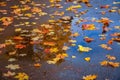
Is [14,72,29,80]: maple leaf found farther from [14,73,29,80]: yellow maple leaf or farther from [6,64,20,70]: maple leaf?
[6,64,20,70]: maple leaf

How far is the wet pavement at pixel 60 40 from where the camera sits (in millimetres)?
5090

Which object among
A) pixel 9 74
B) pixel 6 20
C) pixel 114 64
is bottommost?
pixel 114 64

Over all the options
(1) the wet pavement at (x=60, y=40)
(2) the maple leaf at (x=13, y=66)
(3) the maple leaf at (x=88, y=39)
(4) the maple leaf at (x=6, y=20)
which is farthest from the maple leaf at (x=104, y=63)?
(4) the maple leaf at (x=6, y=20)

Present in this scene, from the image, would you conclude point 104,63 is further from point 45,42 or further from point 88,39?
point 45,42

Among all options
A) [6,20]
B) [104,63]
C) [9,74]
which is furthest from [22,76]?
[6,20]

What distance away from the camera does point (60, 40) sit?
249 inches

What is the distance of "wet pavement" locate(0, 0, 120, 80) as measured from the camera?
5.09 metres

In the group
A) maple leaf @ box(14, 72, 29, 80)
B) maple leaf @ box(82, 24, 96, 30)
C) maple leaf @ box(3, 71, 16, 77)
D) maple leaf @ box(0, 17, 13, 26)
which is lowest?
maple leaf @ box(14, 72, 29, 80)

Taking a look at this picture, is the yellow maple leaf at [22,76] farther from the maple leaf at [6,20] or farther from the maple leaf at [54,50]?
the maple leaf at [6,20]

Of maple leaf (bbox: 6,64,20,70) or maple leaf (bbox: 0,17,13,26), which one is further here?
maple leaf (bbox: 0,17,13,26)

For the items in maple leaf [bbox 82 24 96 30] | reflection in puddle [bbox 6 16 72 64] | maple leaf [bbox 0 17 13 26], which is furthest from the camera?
maple leaf [bbox 0 17 13 26]

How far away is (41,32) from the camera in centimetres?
678

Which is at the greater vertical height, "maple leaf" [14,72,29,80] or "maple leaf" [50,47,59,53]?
"maple leaf" [50,47,59,53]

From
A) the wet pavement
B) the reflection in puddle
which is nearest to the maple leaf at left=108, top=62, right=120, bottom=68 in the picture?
the wet pavement
